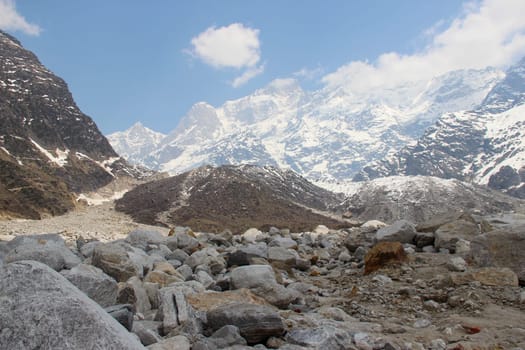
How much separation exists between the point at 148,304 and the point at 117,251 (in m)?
2.93

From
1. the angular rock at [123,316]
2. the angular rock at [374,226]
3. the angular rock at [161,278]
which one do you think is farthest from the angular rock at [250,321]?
the angular rock at [374,226]

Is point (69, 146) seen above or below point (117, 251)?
above

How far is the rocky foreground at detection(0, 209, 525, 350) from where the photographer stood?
431cm

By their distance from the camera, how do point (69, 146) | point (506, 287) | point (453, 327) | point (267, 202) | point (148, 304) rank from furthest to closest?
point (69, 146) < point (267, 202) < point (506, 287) < point (148, 304) < point (453, 327)

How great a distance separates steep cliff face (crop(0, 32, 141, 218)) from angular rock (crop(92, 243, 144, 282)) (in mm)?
84401

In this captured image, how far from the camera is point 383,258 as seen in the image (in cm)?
1324

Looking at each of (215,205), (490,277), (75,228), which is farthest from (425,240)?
(215,205)

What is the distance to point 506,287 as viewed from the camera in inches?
399

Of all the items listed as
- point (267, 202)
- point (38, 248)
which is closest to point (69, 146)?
point (267, 202)

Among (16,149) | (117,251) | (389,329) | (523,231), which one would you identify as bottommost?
(389,329)

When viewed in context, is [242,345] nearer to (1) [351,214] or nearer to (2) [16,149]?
(1) [351,214]

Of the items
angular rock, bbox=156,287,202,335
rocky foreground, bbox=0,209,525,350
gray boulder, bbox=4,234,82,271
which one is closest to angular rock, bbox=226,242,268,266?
rocky foreground, bbox=0,209,525,350

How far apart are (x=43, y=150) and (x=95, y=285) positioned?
165 metres

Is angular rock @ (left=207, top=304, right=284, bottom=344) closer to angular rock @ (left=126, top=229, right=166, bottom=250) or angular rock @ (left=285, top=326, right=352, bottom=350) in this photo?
angular rock @ (left=285, top=326, right=352, bottom=350)
